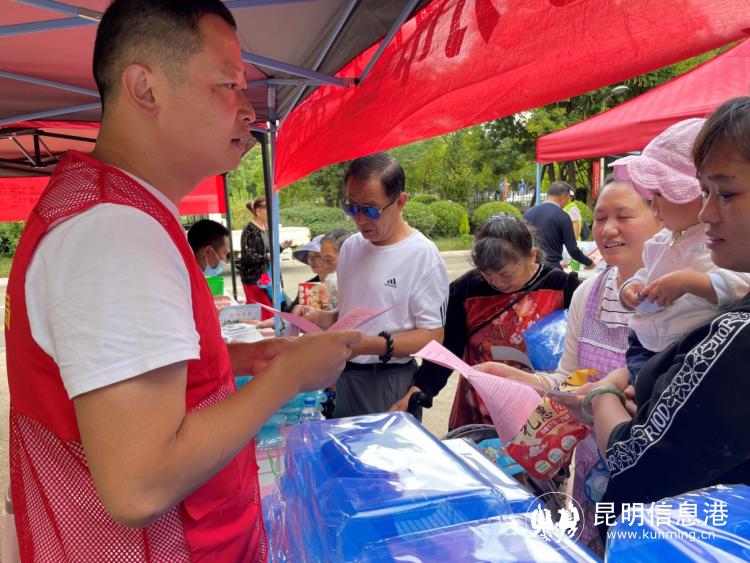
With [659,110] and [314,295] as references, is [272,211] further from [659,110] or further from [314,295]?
[659,110]

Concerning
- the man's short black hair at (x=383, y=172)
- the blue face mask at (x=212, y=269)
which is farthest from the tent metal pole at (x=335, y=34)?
the blue face mask at (x=212, y=269)

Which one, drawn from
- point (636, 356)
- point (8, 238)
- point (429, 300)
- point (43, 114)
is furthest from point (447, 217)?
point (636, 356)

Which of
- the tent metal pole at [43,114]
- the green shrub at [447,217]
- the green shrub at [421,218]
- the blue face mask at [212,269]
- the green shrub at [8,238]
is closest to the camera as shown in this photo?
the tent metal pole at [43,114]

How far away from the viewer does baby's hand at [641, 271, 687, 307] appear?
1.33 metres

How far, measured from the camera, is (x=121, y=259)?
26.8 inches

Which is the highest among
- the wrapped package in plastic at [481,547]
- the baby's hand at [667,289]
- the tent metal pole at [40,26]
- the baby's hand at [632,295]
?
the tent metal pole at [40,26]

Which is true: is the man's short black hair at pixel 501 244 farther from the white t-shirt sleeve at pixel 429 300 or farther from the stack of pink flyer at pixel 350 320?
the stack of pink flyer at pixel 350 320

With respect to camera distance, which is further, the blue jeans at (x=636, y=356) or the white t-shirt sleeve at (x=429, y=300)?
the white t-shirt sleeve at (x=429, y=300)

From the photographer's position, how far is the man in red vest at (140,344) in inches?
26.1

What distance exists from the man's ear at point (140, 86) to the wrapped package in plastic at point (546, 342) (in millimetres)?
1632

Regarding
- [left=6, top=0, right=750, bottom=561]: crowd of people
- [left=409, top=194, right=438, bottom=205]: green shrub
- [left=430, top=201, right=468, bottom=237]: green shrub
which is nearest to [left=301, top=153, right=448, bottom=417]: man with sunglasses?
[left=6, top=0, right=750, bottom=561]: crowd of people

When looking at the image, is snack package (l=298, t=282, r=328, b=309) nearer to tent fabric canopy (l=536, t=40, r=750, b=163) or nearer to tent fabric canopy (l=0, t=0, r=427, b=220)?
tent fabric canopy (l=0, t=0, r=427, b=220)

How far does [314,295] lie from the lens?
395 centimetres

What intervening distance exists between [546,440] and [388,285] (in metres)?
1.15
